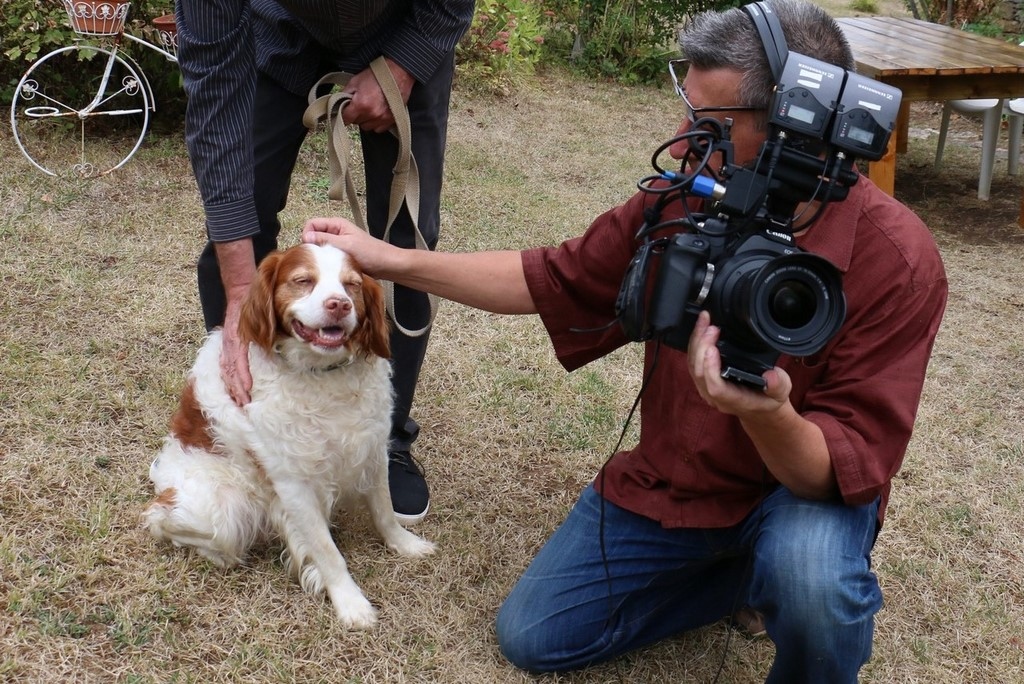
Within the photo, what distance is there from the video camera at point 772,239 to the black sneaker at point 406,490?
141cm

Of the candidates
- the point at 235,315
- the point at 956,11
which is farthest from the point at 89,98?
the point at 956,11

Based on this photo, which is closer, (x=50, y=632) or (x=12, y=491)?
(x=50, y=632)

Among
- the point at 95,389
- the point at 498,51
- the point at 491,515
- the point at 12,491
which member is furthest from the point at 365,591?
the point at 498,51

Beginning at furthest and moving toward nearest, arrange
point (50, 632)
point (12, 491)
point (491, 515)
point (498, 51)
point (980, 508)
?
point (498, 51)
point (980, 508)
point (491, 515)
point (12, 491)
point (50, 632)

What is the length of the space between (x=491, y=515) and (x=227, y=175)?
137 centimetres

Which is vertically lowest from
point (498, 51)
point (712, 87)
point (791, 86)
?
point (498, 51)

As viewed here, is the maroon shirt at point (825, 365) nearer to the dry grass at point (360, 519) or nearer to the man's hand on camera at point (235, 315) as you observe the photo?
the dry grass at point (360, 519)

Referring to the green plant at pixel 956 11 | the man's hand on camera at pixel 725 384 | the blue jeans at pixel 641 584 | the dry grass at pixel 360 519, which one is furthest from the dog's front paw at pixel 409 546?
the green plant at pixel 956 11

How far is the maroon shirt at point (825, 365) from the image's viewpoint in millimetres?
1977

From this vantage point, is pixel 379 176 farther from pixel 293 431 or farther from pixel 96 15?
pixel 96 15

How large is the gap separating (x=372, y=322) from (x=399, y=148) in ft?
1.94

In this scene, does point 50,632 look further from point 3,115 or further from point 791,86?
point 3,115

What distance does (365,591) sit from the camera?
271 cm

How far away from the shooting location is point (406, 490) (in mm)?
3029
